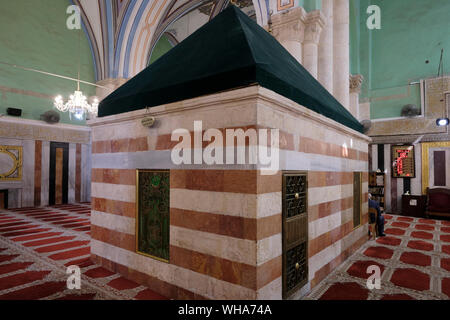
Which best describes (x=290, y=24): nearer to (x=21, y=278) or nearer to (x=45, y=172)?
(x=21, y=278)

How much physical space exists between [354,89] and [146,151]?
8.35m

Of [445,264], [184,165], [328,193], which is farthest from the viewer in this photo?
[445,264]

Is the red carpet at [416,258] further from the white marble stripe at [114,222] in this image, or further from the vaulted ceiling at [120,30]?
the vaulted ceiling at [120,30]

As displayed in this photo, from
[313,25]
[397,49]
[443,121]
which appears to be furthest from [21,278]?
[397,49]

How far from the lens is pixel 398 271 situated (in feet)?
9.99

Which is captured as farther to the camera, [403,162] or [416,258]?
[403,162]

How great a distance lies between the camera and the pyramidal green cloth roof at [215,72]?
6.24ft

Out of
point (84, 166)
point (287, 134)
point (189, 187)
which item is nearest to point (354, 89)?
point (287, 134)

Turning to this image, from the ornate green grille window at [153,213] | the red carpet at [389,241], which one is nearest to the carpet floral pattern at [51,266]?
the ornate green grille window at [153,213]

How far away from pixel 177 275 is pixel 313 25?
549 centimetres

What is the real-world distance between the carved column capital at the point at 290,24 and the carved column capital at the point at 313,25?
110 millimetres

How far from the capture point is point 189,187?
214 cm

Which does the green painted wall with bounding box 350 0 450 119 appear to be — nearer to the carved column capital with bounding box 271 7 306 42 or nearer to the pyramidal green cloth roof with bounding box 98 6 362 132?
the carved column capital with bounding box 271 7 306 42

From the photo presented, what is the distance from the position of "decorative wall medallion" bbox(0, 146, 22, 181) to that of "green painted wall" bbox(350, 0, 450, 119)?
11.1 m
